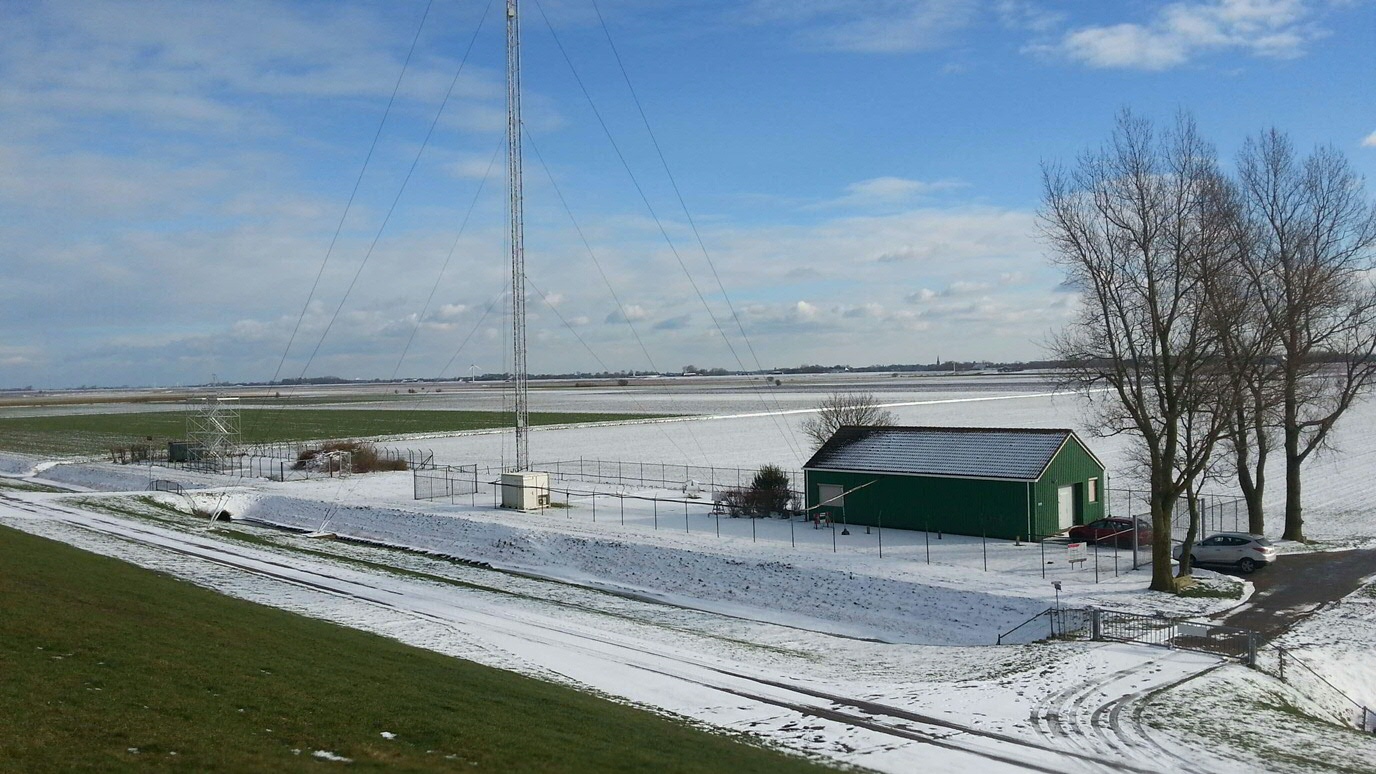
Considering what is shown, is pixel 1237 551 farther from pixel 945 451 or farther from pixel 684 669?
pixel 684 669

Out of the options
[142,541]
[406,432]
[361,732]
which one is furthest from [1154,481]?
[406,432]

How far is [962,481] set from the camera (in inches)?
1399

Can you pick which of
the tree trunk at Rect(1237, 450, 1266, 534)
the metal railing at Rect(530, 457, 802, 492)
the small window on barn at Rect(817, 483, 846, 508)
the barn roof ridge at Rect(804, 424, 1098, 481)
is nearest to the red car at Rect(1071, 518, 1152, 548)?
the barn roof ridge at Rect(804, 424, 1098, 481)

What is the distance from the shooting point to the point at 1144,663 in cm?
1952

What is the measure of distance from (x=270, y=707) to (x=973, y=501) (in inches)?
1077

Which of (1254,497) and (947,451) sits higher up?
(947,451)

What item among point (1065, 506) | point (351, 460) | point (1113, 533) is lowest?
point (1113, 533)

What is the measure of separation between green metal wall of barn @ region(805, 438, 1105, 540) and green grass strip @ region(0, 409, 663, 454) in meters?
62.4

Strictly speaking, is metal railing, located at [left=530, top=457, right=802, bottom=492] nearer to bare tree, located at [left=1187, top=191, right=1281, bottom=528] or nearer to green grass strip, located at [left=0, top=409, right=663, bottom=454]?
bare tree, located at [left=1187, top=191, right=1281, bottom=528]

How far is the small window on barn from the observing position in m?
39.0

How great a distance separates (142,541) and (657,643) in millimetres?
22244

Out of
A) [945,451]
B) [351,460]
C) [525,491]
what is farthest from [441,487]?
[945,451]

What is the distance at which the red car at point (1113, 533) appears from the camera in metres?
32.4

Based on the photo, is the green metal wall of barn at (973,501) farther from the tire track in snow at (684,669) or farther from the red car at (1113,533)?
the tire track in snow at (684,669)
